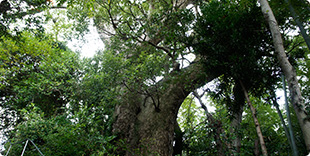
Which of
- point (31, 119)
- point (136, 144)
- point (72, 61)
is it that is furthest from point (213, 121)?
point (72, 61)

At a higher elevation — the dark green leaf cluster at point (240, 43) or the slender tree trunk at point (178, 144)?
the dark green leaf cluster at point (240, 43)

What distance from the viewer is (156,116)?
16.7ft

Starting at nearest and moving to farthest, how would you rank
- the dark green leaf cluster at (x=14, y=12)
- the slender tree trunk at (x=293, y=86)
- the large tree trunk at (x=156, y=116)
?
the slender tree trunk at (x=293, y=86) → the dark green leaf cluster at (x=14, y=12) → the large tree trunk at (x=156, y=116)

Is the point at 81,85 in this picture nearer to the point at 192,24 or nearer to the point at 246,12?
the point at 192,24

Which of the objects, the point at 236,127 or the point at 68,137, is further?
the point at 236,127

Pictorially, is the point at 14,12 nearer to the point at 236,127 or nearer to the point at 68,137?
the point at 68,137

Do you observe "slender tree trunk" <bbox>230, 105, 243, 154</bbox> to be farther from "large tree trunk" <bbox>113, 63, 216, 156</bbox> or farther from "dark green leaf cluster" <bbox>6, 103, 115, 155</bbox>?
"dark green leaf cluster" <bbox>6, 103, 115, 155</bbox>

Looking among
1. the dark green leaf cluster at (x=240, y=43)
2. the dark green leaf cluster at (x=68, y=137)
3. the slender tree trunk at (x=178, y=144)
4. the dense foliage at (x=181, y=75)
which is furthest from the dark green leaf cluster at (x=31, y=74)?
the dark green leaf cluster at (x=240, y=43)

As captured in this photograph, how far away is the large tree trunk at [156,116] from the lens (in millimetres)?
4562

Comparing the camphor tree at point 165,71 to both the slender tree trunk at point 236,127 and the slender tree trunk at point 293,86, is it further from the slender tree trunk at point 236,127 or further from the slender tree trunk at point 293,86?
the slender tree trunk at point 236,127

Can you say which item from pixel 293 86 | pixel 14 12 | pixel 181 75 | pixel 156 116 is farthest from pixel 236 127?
pixel 14 12

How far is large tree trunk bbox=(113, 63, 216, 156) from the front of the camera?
15.0 ft

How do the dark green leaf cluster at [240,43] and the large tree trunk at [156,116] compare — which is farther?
the large tree trunk at [156,116]

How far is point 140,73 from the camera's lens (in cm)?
434
